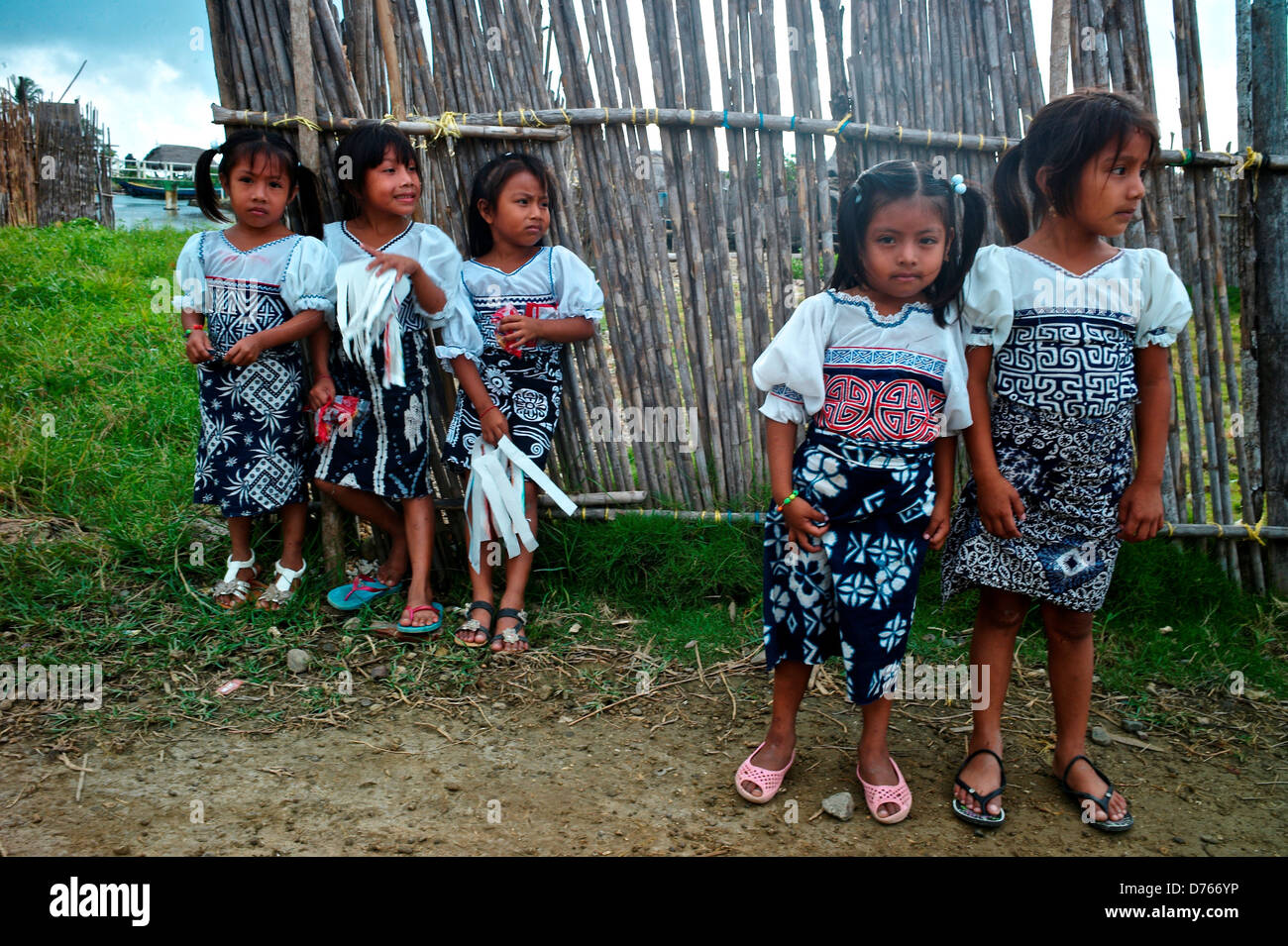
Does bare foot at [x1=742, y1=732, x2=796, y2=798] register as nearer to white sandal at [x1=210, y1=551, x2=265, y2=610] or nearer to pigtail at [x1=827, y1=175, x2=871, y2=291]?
pigtail at [x1=827, y1=175, x2=871, y2=291]

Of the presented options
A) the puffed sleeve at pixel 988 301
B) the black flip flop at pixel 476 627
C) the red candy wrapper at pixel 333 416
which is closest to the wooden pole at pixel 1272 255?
the puffed sleeve at pixel 988 301

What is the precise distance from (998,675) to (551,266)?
197 centimetres

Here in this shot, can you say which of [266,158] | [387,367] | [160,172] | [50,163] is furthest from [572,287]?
[160,172]

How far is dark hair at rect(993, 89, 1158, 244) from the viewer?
84.1 inches

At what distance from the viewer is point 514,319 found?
3.22m

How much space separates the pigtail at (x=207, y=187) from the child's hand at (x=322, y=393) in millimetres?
638

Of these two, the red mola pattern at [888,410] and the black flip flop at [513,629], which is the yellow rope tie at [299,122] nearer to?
the black flip flop at [513,629]

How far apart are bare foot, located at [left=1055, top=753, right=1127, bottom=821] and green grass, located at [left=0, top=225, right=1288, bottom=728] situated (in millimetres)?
763

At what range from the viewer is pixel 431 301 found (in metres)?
3.18

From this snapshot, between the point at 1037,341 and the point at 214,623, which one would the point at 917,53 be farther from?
the point at 214,623

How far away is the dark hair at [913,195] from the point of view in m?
2.15

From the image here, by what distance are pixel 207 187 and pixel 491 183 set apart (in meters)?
0.99

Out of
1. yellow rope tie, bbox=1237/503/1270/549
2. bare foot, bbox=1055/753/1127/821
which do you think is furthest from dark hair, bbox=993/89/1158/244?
yellow rope tie, bbox=1237/503/1270/549
